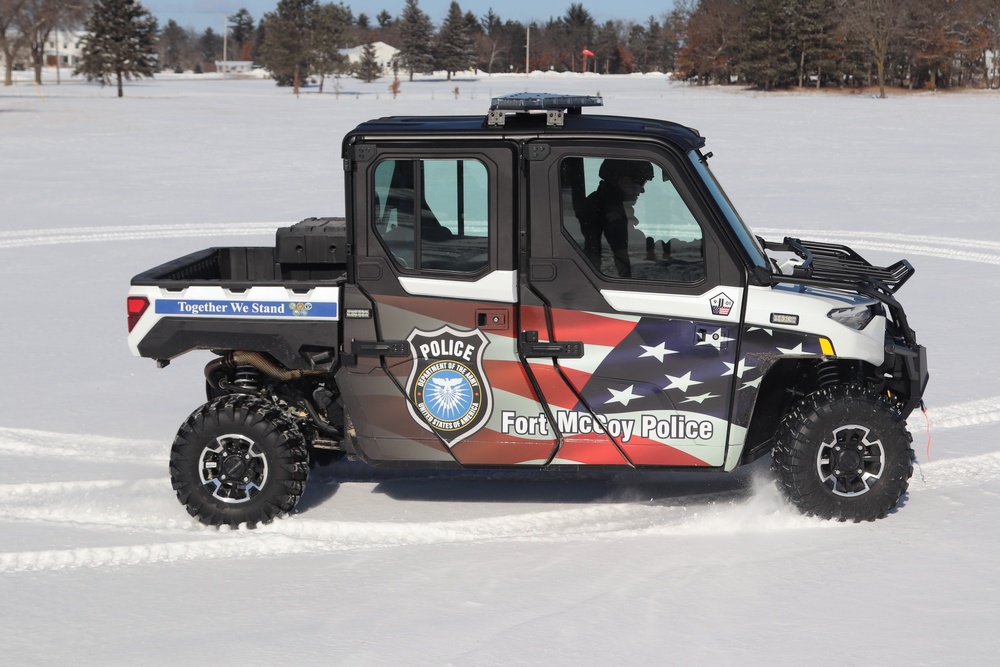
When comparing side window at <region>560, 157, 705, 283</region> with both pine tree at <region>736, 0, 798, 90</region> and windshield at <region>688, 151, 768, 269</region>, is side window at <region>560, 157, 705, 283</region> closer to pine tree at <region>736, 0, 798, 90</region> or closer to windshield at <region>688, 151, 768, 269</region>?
windshield at <region>688, 151, 768, 269</region>

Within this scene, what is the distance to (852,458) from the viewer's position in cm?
545

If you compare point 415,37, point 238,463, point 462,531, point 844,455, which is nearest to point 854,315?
point 844,455

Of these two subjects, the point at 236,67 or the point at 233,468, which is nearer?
Result: the point at 233,468

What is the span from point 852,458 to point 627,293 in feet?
4.53

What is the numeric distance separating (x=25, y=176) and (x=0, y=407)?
1667cm

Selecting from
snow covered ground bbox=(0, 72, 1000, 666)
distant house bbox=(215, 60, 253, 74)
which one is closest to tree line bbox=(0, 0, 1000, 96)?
distant house bbox=(215, 60, 253, 74)

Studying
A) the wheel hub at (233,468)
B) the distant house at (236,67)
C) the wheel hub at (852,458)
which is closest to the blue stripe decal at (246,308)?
the wheel hub at (233,468)

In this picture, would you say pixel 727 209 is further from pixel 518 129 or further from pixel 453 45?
pixel 453 45

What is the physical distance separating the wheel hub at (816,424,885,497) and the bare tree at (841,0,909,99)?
2420 inches

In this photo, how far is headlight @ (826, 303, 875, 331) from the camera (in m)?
5.34

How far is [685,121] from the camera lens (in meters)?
37.1

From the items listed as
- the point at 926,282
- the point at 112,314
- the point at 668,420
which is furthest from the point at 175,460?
the point at 926,282

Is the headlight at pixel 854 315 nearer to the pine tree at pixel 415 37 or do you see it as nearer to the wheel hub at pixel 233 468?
the wheel hub at pixel 233 468

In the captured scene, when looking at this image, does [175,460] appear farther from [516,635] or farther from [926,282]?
[926,282]
